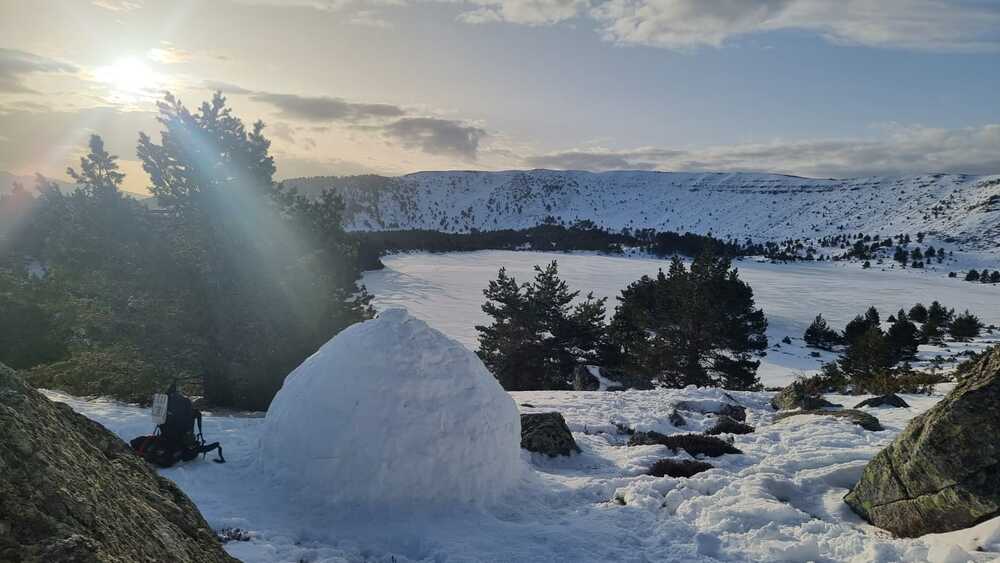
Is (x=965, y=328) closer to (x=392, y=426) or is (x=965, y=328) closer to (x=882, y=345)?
(x=882, y=345)

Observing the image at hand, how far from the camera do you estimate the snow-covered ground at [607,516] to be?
696 cm

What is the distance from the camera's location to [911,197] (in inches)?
7559

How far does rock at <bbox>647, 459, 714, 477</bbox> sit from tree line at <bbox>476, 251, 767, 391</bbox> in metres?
15.3

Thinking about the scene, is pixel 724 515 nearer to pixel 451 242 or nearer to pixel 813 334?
pixel 813 334

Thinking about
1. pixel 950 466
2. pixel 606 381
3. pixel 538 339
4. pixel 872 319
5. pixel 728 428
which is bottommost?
pixel 606 381

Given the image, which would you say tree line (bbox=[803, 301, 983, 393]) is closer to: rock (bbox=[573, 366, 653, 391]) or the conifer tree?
the conifer tree

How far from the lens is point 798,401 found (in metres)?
15.2

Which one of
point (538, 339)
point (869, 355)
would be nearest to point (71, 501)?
point (538, 339)

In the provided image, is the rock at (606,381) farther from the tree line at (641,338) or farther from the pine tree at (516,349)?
the pine tree at (516,349)

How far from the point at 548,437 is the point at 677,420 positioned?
4795 mm

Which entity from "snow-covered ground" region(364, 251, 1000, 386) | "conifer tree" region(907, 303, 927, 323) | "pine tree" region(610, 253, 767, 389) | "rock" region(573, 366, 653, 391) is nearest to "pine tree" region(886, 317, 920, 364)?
"snow-covered ground" region(364, 251, 1000, 386)

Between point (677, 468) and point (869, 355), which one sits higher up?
point (677, 468)

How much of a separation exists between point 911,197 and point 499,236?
15421 centimetres

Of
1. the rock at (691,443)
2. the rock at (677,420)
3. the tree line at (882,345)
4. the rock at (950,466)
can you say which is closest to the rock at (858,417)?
the rock at (677,420)
